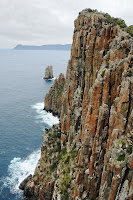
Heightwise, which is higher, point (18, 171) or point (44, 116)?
point (44, 116)

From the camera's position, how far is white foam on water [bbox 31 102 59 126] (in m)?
134

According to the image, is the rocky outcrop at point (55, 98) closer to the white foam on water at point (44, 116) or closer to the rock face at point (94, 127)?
the white foam on water at point (44, 116)

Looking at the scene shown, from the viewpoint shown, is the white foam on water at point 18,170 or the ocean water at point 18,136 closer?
the white foam on water at point 18,170

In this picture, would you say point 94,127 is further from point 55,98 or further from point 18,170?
point 55,98

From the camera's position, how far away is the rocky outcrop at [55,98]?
14566cm

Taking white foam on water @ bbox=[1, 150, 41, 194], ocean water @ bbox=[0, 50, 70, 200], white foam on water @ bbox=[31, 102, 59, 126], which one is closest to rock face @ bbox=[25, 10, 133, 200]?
white foam on water @ bbox=[1, 150, 41, 194]

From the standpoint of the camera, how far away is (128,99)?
3506 cm

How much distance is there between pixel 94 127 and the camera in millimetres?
47562

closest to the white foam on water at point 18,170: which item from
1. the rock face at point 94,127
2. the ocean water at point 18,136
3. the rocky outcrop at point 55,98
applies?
the ocean water at point 18,136

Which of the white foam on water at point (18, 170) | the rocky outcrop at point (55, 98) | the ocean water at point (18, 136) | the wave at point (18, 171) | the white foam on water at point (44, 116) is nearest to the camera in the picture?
the wave at point (18, 171)

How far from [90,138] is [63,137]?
Answer: 29738 mm

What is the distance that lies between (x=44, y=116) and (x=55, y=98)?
16083 mm

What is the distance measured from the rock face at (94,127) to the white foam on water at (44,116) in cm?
4543

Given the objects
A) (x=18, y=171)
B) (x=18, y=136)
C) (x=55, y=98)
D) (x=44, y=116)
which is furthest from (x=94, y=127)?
(x=55, y=98)
